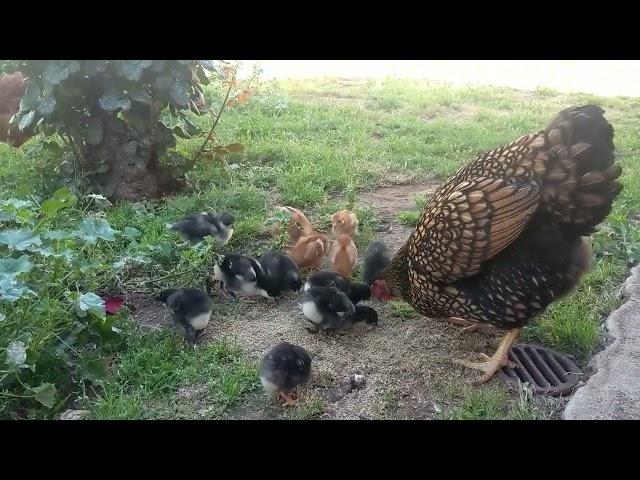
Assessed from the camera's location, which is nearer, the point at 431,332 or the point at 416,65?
the point at 431,332

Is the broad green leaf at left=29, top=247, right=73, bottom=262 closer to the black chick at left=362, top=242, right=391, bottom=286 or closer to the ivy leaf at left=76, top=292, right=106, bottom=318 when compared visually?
the ivy leaf at left=76, top=292, right=106, bottom=318

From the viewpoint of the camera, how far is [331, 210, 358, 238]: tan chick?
376 centimetres

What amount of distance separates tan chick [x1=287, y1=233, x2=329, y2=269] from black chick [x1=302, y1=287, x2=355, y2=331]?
0.58m

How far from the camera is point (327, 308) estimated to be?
3.03m

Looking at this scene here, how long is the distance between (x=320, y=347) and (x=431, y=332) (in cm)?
57

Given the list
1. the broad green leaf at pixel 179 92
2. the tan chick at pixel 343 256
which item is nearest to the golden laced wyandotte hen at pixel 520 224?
the tan chick at pixel 343 256

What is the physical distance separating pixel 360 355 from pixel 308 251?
0.90 metres

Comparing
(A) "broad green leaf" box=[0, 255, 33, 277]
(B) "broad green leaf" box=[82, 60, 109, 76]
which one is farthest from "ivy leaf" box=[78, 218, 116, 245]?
(B) "broad green leaf" box=[82, 60, 109, 76]

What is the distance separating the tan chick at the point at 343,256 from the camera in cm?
356

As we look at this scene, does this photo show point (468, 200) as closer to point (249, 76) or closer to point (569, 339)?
point (569, 339)

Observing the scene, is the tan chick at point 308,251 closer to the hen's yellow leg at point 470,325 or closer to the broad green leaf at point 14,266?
the hen's yellow leg at point 470,325

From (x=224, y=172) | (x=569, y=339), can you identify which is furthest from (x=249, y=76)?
A: (x=569, y=339)

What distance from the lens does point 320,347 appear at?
9.84ft

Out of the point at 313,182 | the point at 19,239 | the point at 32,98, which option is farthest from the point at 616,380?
the point at 32,98
